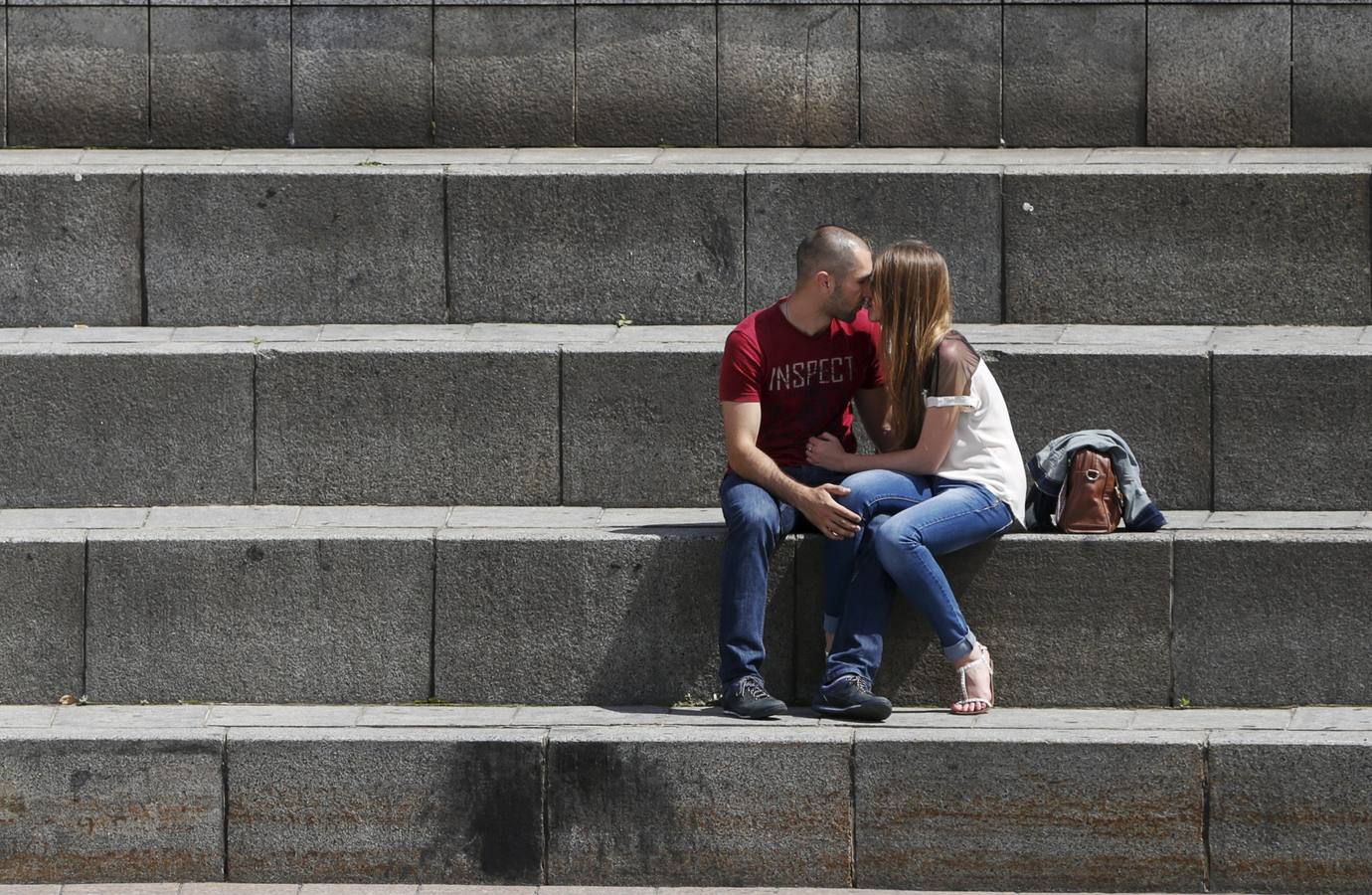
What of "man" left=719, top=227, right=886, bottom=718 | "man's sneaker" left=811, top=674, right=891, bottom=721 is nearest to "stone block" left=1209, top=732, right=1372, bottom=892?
"man's sneaker" left=811, top=674, right=891, bottom=721

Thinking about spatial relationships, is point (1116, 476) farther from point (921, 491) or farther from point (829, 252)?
point (829, 252)

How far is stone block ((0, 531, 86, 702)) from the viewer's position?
6660mm

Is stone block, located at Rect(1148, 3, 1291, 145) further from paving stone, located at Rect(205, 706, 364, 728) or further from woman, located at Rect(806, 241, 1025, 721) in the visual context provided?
paving stone, located at Rect(205, 706, 364, 728)

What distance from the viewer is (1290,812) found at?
6.05 m

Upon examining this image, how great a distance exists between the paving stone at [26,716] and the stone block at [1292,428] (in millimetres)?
4151

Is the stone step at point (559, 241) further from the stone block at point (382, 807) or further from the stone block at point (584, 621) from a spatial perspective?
the stone block at point (382, 807)

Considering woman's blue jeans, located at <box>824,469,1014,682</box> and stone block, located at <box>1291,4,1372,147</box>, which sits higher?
stone block, located at <box>1291,4,1372,147</box>

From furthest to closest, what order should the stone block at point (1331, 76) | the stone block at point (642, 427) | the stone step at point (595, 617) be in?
the stone block at point (1331, 76) < the stone block at point (642, 427) < the stone step at point (595, 617)

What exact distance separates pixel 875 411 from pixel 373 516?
1835mm

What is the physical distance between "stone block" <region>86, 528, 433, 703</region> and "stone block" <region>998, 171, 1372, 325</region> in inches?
110

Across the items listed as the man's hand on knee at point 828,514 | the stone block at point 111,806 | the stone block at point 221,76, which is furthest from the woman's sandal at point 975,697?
the stone block at point 221,76

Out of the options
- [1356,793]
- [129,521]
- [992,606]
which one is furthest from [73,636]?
[1356,793]

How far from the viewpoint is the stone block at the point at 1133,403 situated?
705 centimetres

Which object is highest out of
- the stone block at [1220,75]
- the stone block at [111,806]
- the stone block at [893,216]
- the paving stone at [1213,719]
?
the stone block at [1220,75]
